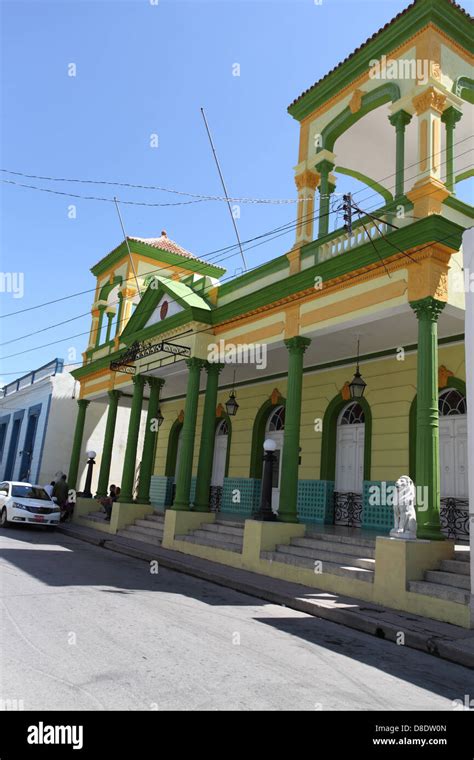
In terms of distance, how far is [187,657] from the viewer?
514cm

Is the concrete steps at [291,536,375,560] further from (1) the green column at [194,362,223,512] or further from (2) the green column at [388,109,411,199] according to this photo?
(2) the green column at [388,109,411,199]

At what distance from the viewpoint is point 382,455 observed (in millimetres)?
12773

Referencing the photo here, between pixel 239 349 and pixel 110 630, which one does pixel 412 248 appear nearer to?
pixel 239 349

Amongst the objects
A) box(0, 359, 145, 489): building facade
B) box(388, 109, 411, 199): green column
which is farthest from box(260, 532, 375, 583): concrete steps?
box(0, 359, 145, 489): building facade

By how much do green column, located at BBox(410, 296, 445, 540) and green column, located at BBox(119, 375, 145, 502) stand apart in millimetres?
9811

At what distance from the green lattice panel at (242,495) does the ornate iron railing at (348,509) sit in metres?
3.30

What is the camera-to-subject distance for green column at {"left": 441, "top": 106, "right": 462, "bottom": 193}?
32.3 feet

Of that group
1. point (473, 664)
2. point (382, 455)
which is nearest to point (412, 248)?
point (382, 455)

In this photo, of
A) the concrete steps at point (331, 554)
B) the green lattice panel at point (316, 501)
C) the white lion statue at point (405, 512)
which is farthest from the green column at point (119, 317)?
the white lion statue at point (405, 512)

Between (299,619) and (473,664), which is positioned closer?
(473,664)

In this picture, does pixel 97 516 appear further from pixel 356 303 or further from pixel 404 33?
pixel 404 33

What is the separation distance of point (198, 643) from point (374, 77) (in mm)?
10821
